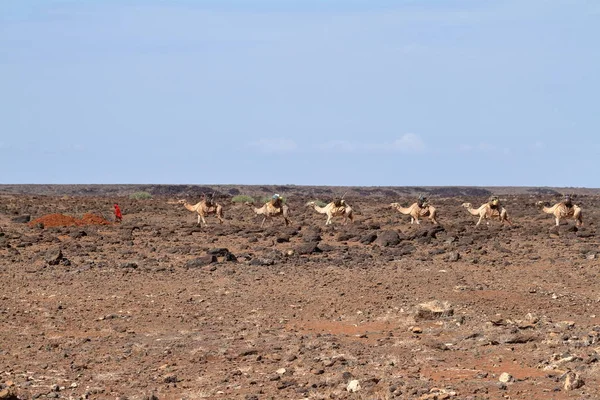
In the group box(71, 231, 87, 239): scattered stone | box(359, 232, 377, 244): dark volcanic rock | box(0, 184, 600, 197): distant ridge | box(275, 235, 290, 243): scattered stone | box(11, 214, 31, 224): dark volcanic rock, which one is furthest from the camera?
box(0, 184, 600, 197): distant ridge

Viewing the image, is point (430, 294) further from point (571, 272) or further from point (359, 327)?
point (571, 272)

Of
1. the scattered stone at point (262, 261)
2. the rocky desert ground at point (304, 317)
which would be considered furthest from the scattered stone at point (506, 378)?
the scattered stone at point (262, 261)

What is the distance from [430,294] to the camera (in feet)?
52.7

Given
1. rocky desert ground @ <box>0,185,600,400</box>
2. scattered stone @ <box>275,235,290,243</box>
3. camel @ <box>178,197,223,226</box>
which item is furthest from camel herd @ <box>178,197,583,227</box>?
scattered stone @ <box>275,235,290,243</box>

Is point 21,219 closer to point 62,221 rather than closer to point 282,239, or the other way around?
point 62,221

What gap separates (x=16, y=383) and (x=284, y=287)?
7.57 meters

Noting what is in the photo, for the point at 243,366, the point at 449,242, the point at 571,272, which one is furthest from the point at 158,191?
the point at 243,366

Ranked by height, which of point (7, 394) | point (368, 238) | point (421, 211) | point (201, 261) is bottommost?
point (7, 394)

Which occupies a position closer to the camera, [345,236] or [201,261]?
[201,261]

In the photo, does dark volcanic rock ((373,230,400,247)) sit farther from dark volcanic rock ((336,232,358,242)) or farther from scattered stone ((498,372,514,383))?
scattered stone ((498,372,514,383))

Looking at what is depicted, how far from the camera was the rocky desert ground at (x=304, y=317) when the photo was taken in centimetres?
1068

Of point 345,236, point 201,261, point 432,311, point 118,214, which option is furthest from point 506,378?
point 118,214

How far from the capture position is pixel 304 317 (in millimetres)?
15078

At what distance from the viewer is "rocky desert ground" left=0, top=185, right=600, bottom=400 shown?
420 inches
